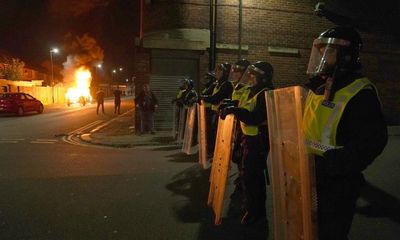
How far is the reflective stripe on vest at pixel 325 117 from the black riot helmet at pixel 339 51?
14cm

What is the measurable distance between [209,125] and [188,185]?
156 centimetres

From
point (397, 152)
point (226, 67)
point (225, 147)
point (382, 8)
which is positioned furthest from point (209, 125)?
point (382, 8)

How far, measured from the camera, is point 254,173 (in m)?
4.64

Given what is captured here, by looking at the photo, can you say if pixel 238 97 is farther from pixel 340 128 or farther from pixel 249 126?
pixel 340 128

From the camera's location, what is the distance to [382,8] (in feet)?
52.7

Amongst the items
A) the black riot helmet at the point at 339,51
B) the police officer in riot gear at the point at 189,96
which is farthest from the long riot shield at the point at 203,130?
the black riot helmet at the point at 339,51

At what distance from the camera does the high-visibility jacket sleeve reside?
7.63ft

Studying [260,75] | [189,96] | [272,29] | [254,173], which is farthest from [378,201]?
[272,29]

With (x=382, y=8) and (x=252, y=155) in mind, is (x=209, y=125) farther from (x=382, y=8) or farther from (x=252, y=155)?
(x=382, y=8)

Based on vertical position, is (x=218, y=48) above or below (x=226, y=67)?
above

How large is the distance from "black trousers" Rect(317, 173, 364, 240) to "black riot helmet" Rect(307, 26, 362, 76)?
67cm

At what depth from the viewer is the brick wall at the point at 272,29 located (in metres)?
14.2

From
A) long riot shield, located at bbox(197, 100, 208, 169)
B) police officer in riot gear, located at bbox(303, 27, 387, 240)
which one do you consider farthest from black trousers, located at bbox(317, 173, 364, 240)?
long riot shield, located at bbox(197, 100, 208, 169)

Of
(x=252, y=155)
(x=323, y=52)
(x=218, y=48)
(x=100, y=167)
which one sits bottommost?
(x=100, y=167)
